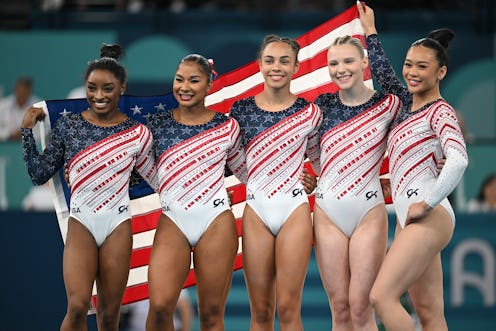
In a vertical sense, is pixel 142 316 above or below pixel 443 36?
below

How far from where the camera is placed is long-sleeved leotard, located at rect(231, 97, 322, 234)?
5.38m

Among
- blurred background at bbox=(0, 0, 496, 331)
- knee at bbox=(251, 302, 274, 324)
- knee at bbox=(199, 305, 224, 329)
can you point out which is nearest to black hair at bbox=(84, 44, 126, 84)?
knee at bbox=(199, 305, 224, 329)

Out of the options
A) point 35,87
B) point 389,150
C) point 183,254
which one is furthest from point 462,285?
point 35,87

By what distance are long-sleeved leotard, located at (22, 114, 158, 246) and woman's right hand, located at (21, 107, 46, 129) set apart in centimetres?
21

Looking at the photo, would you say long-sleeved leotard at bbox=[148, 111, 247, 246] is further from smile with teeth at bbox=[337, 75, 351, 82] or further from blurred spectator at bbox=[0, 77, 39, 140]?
blurred spectator at bbox=[0, 77, 39, 140]

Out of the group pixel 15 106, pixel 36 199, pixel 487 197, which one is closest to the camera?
pixel 487 197

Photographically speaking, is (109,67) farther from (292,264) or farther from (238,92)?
(292,264)

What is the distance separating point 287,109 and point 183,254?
1021mm

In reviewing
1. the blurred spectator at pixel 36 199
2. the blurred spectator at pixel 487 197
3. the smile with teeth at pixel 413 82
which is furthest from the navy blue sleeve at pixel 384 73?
the blurred spectator at pixel 36 199

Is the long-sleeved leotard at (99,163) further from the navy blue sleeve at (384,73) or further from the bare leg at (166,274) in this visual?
the navy blue sleeve at (384,73)

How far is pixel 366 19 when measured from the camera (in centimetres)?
596

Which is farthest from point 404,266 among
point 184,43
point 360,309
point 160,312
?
point 184,43

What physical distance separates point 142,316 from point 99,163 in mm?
2608

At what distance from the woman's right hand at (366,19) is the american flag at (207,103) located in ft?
0.52
